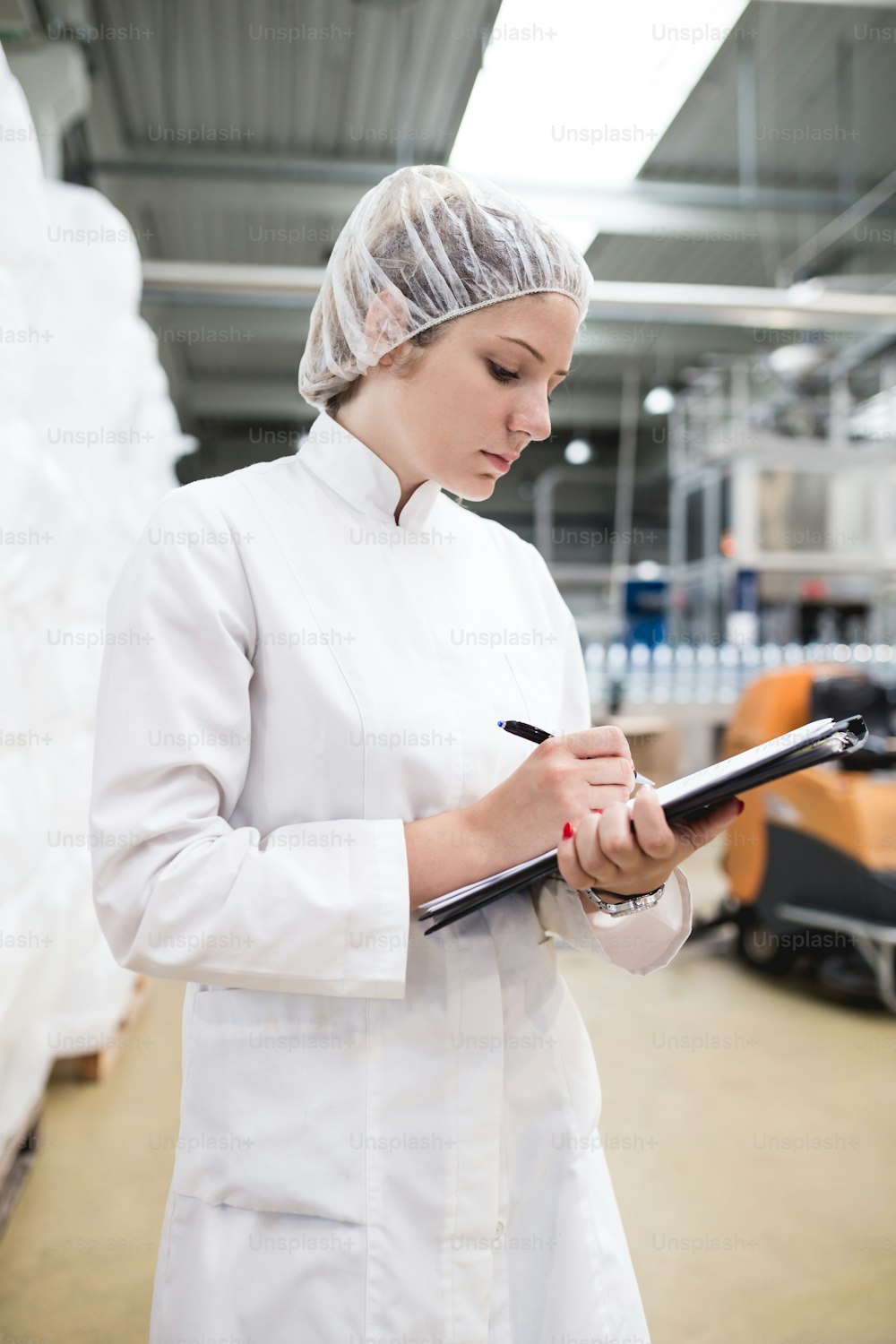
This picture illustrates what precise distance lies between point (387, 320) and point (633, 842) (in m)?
0.55

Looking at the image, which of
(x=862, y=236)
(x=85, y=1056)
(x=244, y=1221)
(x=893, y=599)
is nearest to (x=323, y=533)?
(x=244, y=1221)

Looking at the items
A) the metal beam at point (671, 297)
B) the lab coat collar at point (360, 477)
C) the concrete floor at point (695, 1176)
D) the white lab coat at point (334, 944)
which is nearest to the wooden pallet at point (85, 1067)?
the concrete floor at point (695, 1176)

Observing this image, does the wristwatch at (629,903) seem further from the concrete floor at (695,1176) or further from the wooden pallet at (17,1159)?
the wooden pallet at (17,1159)

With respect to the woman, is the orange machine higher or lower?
lower

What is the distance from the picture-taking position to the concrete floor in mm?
1972

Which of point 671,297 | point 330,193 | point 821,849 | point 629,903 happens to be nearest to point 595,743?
point 629,903

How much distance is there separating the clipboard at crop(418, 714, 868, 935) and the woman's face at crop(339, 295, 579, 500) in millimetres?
365

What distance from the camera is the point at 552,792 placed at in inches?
32.9

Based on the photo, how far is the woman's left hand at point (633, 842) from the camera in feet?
2.57

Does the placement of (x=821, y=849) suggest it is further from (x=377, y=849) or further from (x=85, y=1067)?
(x=377, y=849)

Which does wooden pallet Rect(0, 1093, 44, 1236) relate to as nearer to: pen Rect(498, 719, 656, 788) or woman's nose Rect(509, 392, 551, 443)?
pen Rect(498, 719, 656, 788)

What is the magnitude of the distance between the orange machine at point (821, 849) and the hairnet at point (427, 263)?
265cm

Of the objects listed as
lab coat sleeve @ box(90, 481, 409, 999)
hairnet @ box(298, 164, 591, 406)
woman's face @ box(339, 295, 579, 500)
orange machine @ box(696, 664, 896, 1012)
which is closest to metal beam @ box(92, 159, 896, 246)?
orange machine @ box(696, 664, 896, 1012)

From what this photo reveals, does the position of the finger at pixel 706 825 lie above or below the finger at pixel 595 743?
below
